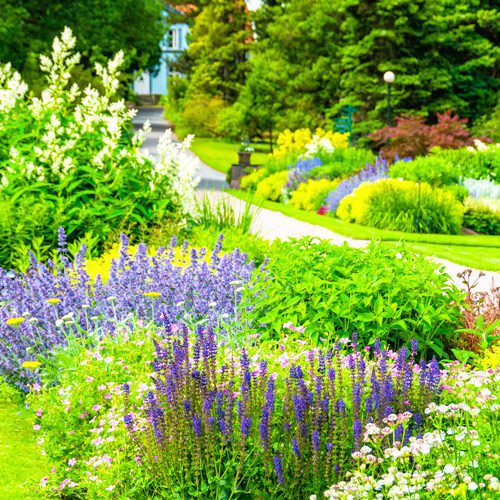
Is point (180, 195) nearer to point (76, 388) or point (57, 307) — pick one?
point (57, 307)

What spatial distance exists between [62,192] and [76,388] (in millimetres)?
4610

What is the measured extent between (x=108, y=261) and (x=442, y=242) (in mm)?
6251

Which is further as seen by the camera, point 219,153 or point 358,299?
point 219,153

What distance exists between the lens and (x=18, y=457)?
4.96 m

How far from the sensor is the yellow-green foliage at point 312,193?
1738 centimetres

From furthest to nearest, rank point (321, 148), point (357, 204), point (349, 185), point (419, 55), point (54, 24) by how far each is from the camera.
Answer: point (419, 55) < point (54, 24) < point (321, 148) < point (349, 185) < point (357, 204)

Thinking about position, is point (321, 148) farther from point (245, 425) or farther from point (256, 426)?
point (245, 425)

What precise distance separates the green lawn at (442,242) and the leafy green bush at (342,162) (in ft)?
13.5

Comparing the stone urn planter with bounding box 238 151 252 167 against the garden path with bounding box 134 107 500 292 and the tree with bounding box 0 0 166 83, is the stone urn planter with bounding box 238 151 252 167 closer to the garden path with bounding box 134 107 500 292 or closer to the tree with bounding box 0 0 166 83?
the tree with bounding box 0 0 166 83

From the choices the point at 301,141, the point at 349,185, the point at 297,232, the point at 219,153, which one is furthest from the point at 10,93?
the point at 219,153

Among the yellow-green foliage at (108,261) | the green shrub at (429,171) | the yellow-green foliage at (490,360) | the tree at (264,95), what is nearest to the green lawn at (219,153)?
the tree at (264,95)

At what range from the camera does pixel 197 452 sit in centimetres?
358

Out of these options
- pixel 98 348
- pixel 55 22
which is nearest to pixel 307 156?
pixel 55 22

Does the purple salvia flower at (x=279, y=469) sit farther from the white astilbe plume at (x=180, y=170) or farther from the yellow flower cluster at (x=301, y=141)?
the yellow flower cluster at (x=301, y=141)
